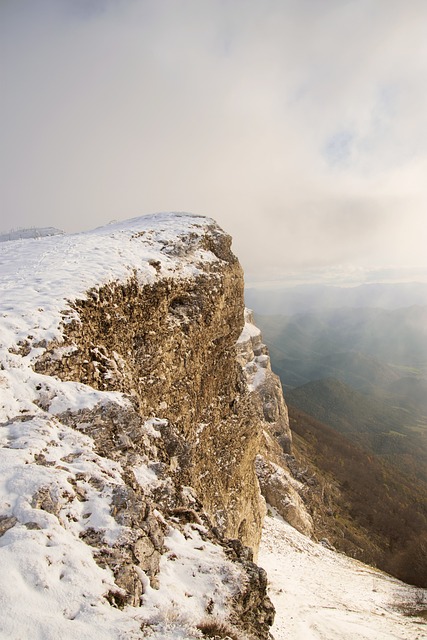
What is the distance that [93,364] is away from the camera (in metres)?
12.2

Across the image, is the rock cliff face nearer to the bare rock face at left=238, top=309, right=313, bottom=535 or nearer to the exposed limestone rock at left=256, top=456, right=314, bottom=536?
the exposed limestone rock at left=256, top=456, right=314, bottom=536

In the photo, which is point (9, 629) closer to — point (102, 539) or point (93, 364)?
point (102, 539)

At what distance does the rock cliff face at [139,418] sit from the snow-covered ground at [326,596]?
5017 millimetres

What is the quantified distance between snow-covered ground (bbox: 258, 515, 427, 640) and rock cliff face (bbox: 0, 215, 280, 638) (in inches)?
198

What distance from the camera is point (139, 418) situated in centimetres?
1062

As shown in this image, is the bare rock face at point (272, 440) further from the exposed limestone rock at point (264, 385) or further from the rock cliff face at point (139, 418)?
the rock cliff face at point (139, 418)

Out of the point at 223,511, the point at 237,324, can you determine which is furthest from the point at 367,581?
the point at 237,324

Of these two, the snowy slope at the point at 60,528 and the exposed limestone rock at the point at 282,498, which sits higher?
the snowy slope at the point at 60,528

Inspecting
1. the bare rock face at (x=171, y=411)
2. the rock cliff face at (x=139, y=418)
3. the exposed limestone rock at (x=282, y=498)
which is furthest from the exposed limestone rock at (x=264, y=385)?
the rock cliff face at (x=139, y=418)

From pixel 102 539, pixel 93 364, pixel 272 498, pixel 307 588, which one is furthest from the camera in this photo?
pixel 272 498

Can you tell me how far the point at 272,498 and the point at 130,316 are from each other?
40056 millimetres

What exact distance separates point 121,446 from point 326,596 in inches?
1065

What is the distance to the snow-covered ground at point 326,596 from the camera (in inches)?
773

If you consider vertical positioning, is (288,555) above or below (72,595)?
below
